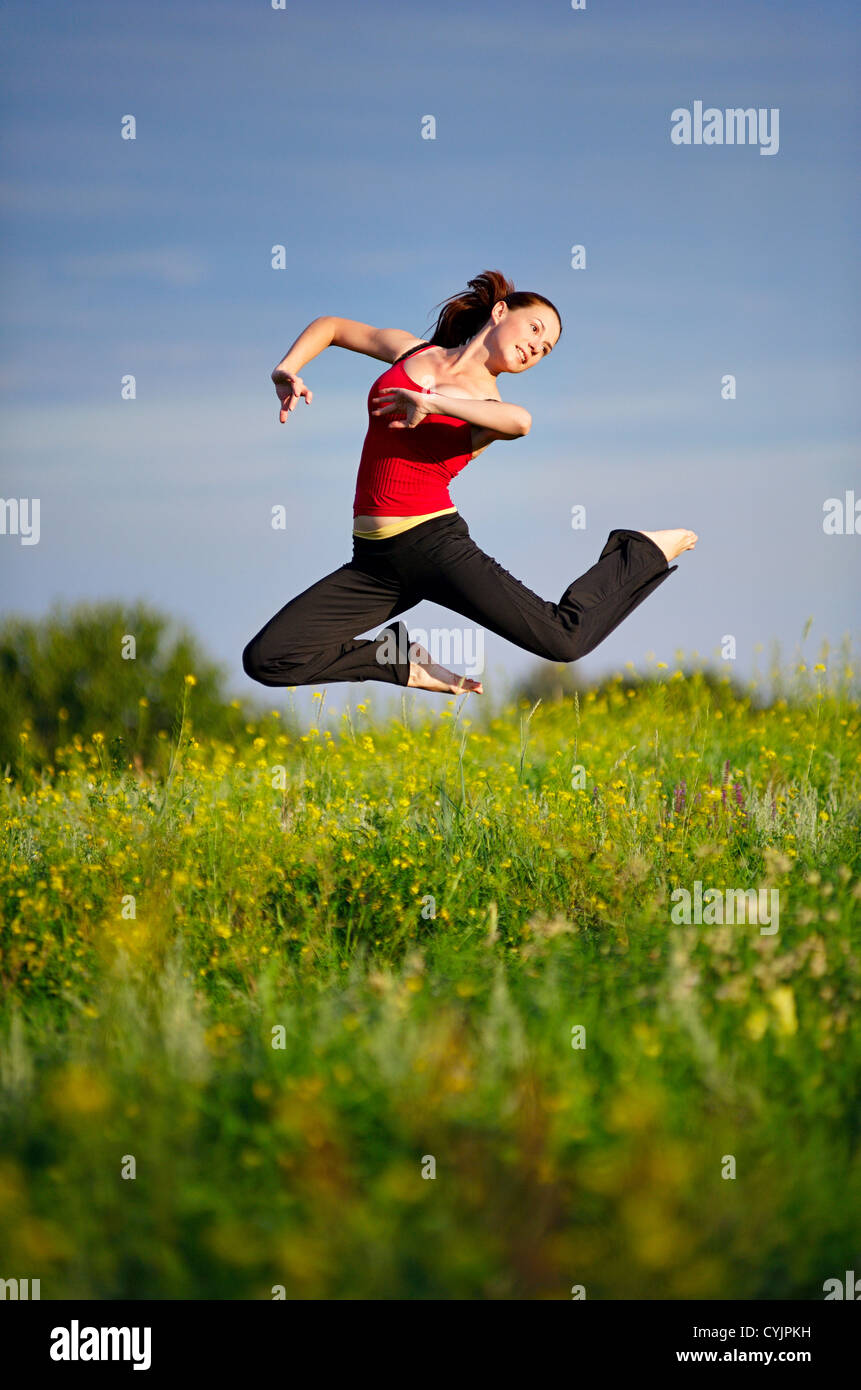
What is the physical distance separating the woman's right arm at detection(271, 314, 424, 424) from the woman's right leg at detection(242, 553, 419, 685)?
786 mm

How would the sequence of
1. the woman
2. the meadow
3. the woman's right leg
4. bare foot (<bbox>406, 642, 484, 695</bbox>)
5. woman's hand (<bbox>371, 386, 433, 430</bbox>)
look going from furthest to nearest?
bare foot (<bbox>406, 642, 484, 695</bbox>) < the woman's right leg < the woman < woman's hand (<bbox>371, 386, 433, 430</bbox>) < the meadow

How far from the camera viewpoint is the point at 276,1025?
3.64 metres

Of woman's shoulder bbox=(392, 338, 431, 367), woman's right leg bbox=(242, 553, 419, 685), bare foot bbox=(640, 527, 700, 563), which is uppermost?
woman's shoulder bbox=(392, 338, 431, 367)

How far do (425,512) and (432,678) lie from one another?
0.99m

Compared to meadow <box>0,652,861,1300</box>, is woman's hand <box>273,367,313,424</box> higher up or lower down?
higher up

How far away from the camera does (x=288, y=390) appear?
5273mm

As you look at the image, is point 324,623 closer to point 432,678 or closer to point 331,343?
point 432,678

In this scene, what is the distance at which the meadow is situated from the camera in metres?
2.69

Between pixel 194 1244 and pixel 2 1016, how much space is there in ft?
6.13

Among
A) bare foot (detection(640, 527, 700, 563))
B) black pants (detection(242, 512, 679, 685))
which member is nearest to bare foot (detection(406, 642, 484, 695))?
black pants (detection(242, 512, 679, 685))

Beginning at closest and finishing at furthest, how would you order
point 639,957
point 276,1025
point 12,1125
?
point 12,1125
point 276,1025
point 639,957

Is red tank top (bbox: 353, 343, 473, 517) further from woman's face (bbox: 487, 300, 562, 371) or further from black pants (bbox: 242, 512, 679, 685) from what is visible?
woman's face (bbox: 487, 300, 562, 371)
